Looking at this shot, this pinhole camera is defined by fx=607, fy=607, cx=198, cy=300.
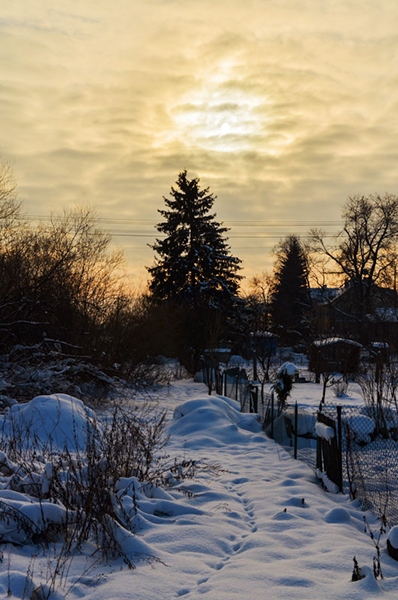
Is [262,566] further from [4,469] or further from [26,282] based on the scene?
[26,282]

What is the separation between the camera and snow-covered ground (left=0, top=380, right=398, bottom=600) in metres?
4.29

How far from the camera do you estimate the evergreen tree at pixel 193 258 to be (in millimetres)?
37812

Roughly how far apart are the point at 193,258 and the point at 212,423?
26381 mm

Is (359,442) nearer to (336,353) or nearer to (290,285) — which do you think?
(336,353)

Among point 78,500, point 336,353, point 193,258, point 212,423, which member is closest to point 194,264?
point 193,258

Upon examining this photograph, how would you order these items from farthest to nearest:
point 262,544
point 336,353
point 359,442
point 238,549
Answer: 1. point 336,353
2. point 359,442
3. point 262,544
4. point 238,549

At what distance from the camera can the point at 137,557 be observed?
16.2 feet

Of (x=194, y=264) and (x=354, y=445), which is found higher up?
(x=194, y=264)

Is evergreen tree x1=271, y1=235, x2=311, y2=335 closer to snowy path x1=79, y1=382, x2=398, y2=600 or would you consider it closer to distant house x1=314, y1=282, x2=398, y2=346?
distant house x1=314, y1=282, x2=398, y2=346

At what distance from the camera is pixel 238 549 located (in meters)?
5.45

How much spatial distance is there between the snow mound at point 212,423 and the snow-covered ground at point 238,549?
227cm

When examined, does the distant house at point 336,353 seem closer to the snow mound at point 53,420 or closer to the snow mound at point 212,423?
the snow mound at point 212,423

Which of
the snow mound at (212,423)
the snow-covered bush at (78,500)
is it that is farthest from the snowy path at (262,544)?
the snow mound at (212,423)

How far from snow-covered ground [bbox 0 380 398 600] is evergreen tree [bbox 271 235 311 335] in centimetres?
4389
